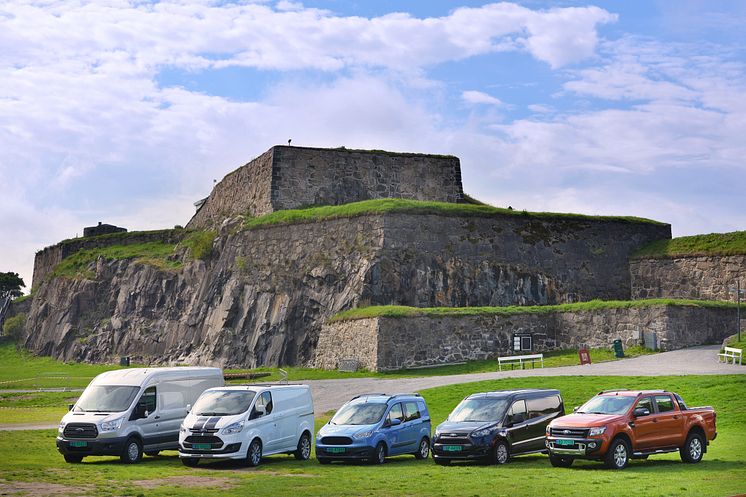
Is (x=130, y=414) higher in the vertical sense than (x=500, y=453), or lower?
higher

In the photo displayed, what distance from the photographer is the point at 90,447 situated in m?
23.8

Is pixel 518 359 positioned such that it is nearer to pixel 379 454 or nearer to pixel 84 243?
pixel 379 454

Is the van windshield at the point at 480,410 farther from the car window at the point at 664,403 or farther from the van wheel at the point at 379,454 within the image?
the car window at the point at 664,403

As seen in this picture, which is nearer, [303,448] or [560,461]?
[560,461]

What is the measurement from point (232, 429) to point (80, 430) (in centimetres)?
407

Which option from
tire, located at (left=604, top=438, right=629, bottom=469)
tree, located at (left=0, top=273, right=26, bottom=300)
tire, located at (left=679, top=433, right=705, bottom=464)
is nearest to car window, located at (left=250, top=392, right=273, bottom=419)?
tire, located at (left=604, top=438, right=629, bottom=469)

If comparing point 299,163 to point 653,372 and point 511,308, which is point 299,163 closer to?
point 511,308

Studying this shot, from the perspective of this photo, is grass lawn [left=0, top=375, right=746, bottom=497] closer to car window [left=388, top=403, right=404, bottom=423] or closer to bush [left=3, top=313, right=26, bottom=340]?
car window [left=388, top=403, right=404, bottom=423]

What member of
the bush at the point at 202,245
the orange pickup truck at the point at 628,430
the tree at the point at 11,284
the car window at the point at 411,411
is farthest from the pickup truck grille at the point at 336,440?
the tree at the point at 11,284

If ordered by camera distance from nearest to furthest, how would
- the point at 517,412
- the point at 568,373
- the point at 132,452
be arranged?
the point at 517,412, the point at 132,452, the point at 568,373

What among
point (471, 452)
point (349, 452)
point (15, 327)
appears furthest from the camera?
point (15, 327)

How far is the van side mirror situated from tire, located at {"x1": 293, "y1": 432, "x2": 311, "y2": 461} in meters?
8.86

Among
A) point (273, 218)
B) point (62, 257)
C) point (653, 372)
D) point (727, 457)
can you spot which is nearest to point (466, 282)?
point (273, 218)

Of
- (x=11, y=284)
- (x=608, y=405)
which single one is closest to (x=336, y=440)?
(x=608, y=405)
